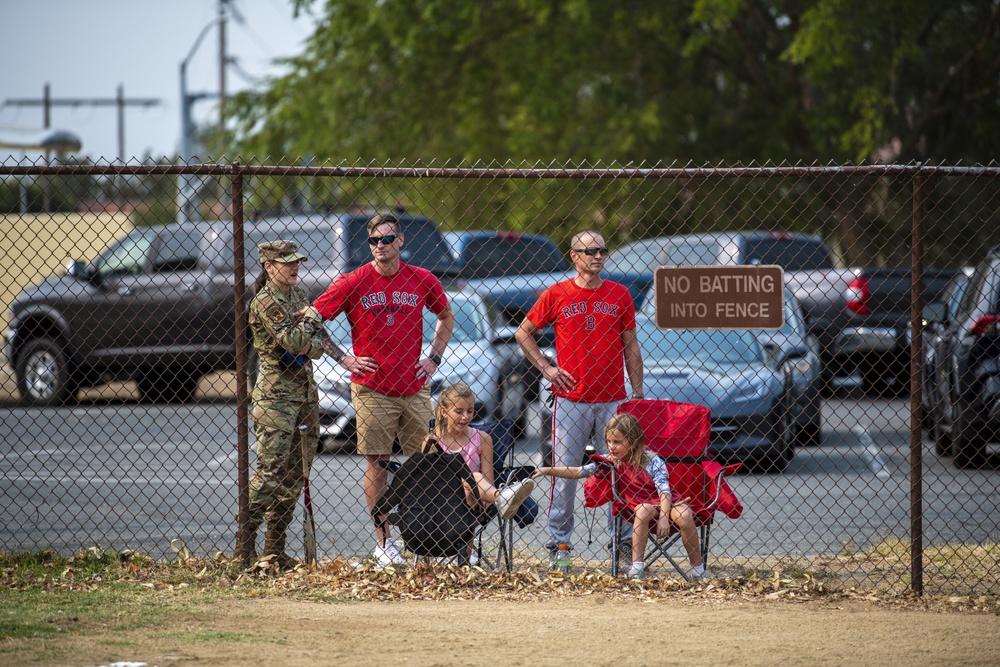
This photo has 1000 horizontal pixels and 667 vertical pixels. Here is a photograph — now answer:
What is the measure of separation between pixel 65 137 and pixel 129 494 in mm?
14595

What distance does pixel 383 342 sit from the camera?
6.16m

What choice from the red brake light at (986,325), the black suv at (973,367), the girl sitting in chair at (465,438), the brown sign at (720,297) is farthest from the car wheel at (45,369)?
the red brake light at (986,325)

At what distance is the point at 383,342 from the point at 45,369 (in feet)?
26.7

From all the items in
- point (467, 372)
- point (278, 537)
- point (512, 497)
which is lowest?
point (278, 537)

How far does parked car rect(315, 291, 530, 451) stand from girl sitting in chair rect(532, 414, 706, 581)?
344cm

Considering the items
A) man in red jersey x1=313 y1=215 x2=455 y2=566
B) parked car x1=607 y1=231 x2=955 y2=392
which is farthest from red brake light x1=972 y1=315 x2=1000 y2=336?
man in red jersey x1=313 y1=215 x2=455 y2=566

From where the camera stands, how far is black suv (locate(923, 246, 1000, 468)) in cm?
894

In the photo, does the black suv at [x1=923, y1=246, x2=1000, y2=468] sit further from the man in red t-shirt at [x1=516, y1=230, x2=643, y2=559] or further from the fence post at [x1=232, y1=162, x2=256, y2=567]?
the fence post at [x1=232, y1=162, x2=256, y2=567]

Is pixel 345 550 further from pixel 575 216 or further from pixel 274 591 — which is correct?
pixel 575 216

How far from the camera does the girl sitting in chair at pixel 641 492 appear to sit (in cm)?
584

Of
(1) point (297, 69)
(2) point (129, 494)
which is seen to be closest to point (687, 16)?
(1) point (297, 69)

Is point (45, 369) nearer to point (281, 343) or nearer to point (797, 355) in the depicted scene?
point (281, 343)

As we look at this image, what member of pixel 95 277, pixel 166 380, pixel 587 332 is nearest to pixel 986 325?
pixel 587 332

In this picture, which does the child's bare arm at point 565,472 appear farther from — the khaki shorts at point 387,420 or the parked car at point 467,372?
the parked car at point 467,372
